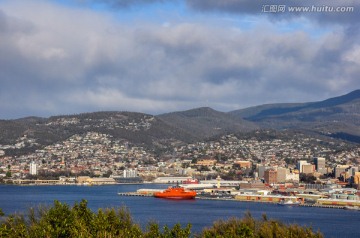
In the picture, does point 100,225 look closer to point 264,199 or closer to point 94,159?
point 264,199

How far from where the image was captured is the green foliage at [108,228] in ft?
72.1

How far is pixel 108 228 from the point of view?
74.2 feet

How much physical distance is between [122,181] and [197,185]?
24100mm

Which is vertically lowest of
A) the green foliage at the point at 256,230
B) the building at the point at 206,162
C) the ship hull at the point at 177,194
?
the ship hull at the point at 177,194

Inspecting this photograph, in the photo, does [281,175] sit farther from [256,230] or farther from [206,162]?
[256,230]

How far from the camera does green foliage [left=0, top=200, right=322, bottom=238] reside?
866 inches

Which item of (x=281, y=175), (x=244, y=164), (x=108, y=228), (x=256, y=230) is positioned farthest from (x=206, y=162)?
(x=108, y=228)

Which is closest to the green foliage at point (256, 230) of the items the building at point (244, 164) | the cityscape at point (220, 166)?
the cityscape at point (220, 166)

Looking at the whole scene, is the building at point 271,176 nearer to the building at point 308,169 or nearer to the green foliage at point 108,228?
the building at point 308,169

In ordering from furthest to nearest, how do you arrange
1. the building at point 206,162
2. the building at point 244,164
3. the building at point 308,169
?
the building at point 206,162, the building at point 244,164, the building at point 308,169

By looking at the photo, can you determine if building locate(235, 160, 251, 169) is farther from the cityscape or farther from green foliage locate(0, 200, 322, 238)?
green foliage locate(0, 200, 322, 238)

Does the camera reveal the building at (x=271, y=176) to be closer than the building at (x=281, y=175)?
Yes

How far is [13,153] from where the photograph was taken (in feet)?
456

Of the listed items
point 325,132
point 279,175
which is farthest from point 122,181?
point 325,132
